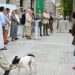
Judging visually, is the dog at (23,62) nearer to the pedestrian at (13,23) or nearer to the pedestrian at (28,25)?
the pedestrian at (13,23)

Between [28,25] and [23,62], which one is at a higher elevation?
[23,62]

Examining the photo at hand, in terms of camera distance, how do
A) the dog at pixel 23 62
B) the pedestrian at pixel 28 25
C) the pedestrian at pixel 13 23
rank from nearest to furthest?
the dog at pixel 23 62 → the pedestrian at pixel 13 23 → the pedestrian at pixel 28 25

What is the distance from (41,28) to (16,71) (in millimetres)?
14651

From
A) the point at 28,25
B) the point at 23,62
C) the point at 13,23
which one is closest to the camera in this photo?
the point at 23,62

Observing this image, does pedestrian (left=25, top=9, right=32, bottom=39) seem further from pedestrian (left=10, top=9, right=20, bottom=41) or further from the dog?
the dog

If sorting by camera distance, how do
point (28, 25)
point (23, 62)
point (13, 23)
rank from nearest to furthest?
point (23, 62) < point (13, 23) < point (28, 25)

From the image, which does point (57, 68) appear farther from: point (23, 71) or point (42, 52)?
point (42, 52)

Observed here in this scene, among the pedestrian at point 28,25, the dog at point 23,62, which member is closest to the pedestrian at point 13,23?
the pedestrian at point 28,25

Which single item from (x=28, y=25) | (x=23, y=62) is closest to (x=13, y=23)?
(x=28, y=25)

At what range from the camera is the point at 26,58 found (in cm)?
1027

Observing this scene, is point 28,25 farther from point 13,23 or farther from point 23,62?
point 23,62

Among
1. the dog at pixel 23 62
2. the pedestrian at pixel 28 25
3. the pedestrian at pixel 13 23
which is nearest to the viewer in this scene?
the dog at pixel 23 62

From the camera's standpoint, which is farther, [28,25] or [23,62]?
[28,25]

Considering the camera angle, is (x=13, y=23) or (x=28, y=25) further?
(x=28, y=25)
